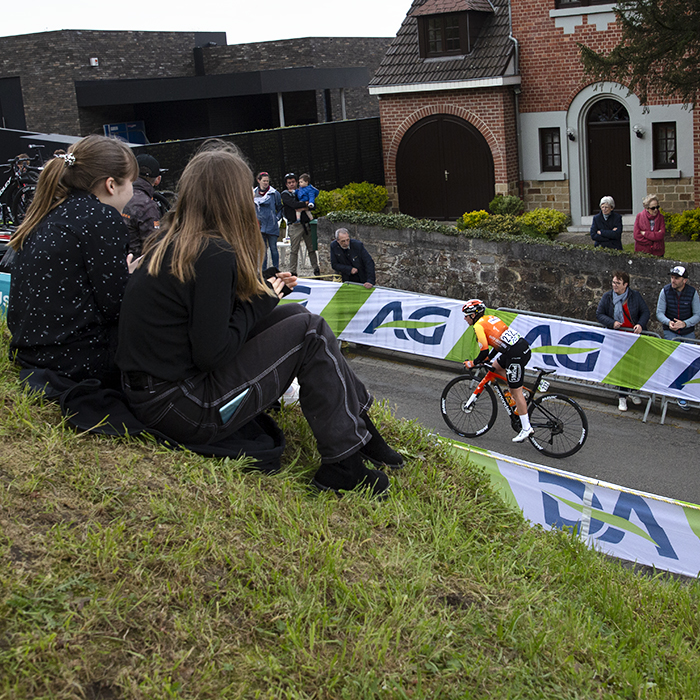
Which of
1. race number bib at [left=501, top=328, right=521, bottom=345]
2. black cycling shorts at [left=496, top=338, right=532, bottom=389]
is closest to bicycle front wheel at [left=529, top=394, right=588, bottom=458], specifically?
black cycling shorts at [left=496, top=338, right=532, bottom=389]

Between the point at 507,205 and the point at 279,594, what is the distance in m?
20.0

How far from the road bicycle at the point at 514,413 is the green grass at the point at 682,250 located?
700 centimetres

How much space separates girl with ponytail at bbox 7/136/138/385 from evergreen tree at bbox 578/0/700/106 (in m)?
13.4

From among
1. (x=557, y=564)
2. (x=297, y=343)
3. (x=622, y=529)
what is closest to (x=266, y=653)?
(x=297, y=343)

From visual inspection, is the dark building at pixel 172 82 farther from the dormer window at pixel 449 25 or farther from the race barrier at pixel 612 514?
the race barrier at pixel 612 514

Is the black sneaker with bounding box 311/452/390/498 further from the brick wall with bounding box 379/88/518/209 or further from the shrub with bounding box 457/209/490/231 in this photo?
the brick wall with bounding box 379/88/518/209

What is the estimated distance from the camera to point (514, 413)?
10.3m

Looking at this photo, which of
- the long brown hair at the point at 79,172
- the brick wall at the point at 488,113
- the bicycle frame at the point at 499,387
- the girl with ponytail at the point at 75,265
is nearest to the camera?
the girl with ponytail at the point at 75,265

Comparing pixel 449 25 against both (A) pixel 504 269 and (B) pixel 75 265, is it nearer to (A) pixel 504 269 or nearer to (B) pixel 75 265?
(A) pixel 504 269

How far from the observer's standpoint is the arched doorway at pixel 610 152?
22.2 m

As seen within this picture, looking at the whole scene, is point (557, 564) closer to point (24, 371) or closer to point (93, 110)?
point (24, 371)

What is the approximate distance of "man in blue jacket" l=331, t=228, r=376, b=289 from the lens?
45.8ft

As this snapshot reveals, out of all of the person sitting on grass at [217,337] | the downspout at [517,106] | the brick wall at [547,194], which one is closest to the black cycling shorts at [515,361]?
the person sitting on grass at [217,337]

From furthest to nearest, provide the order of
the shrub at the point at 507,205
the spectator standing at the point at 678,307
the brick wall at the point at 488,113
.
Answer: the brick wall at the point at 488,113 → the shrub at the point at 507,205 → the spectator standing at the point at 678,307
